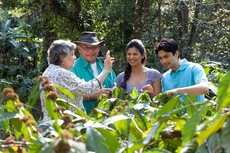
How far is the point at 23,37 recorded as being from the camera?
12.0 metres

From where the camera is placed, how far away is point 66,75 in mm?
3174

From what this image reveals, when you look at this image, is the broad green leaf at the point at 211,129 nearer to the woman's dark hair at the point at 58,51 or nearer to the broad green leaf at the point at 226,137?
the broad green leaf at the point at 226,137

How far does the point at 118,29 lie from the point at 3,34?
3.09m

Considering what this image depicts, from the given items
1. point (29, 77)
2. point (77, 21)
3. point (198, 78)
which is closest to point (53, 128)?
point (198, 78)

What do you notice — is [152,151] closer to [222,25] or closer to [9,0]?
[222,25]

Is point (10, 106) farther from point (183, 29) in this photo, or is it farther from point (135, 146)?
point (183, 29)

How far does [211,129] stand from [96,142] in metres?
0.28

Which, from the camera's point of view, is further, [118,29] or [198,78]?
[118,29]

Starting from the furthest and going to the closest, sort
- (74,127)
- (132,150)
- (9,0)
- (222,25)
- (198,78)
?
(9,0)
(222,25)
(198,78)
(74,127)
(132,150)

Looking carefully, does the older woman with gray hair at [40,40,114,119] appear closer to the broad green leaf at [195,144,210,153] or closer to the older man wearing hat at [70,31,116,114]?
the older man wearing hat at [70,31,116,114]

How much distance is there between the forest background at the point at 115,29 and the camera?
9633mm

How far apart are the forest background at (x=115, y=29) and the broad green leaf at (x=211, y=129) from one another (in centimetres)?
731

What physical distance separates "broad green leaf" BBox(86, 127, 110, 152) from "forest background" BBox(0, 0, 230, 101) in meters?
7.13

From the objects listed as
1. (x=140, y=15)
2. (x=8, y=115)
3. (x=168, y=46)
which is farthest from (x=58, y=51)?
(x=140, y=15)
